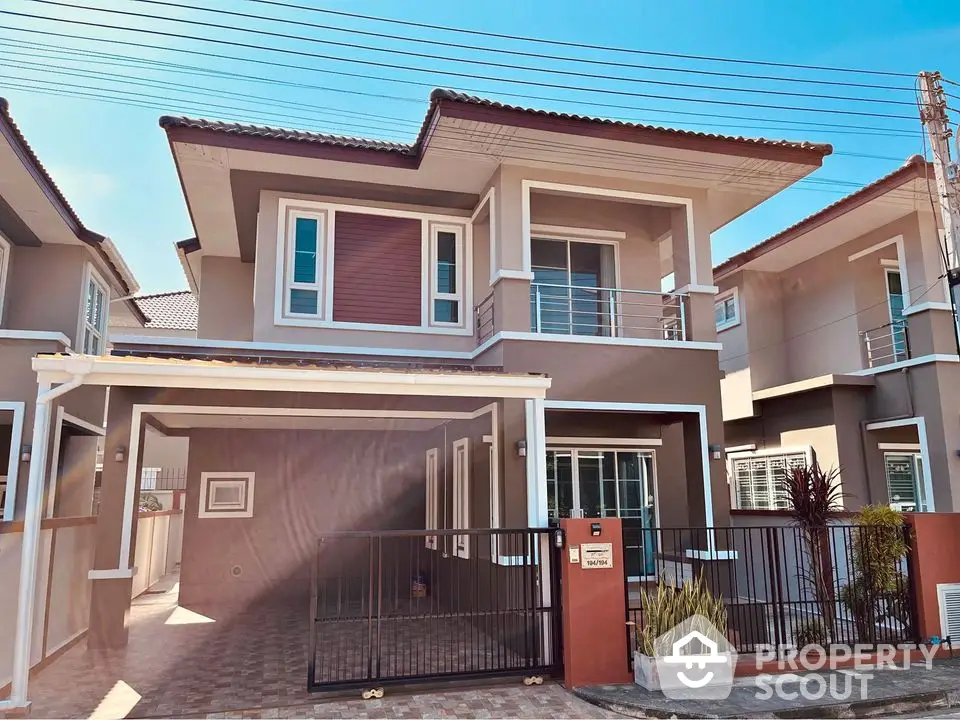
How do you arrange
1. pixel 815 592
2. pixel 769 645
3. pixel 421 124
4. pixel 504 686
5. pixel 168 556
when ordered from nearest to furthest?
pixel 504 686, pixel 769 645, pixel 815 592, pixel 421 124, pixel 168 556

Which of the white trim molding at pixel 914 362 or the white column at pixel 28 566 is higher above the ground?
the white trim molding at pixel 914 362

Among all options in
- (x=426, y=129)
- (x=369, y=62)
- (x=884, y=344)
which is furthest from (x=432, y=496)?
(x=884, y=344)

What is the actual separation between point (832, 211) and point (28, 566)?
12.4 metres

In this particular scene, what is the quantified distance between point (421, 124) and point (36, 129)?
5.19 meters

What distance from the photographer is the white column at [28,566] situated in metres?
5.93

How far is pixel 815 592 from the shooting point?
26.0 feet

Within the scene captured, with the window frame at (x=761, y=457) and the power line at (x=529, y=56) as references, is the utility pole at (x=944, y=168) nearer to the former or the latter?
the power line at (x=529, y=56)

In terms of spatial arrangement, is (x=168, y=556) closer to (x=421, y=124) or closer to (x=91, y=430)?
(x=91, y=430)

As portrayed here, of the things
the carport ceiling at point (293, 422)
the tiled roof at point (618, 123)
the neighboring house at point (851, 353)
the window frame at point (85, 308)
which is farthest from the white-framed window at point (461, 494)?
the window frame at point (85, 308)

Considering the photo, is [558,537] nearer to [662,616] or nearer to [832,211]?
[662,616]

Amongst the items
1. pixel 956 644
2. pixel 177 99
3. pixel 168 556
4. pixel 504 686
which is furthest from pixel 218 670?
pixel 168 556

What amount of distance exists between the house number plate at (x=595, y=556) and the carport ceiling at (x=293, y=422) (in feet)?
13.8

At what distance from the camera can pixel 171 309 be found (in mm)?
22094

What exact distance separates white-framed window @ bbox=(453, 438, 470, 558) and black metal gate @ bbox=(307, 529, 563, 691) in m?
0.07
